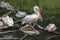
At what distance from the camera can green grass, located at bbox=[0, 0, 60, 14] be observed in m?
2.82

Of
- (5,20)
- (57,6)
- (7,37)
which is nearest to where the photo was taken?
(7,37)

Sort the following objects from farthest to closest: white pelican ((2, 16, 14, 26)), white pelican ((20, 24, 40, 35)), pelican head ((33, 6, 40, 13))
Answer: pelican head ((33, 6, 40, 13)) → white pelican ((2, 16, 14, 26)) → white pelican ((20, 24, 40, 35))

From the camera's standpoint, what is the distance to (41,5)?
9.30 ft

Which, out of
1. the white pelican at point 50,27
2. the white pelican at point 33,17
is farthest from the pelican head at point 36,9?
the white pelican at point 50,27

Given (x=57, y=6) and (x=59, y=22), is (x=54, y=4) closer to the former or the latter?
(x=57, y=6)

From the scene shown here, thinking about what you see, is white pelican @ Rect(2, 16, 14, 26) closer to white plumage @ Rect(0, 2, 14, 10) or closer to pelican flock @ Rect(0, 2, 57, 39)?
pelican flock @ Rect(0, 2, 57, 39)

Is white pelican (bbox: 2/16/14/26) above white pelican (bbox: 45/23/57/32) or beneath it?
above

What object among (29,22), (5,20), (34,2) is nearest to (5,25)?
(5,20)

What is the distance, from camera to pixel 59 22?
2693 millimetres

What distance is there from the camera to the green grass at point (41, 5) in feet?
9.24

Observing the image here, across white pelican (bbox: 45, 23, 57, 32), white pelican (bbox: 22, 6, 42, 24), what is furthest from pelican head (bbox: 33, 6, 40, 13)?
white pelican (bbox: 45, 23, 57, 32)

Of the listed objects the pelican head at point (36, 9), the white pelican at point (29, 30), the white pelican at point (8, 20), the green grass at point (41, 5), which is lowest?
the white pelican at point (29, 30)

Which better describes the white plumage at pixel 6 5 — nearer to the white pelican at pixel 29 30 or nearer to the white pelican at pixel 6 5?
the white pelican at pixel 6 5

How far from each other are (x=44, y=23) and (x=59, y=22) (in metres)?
0.14
